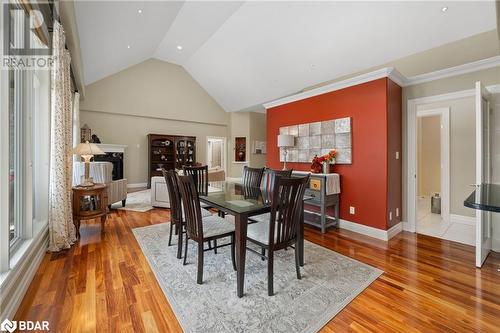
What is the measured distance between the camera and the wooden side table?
3.09 m

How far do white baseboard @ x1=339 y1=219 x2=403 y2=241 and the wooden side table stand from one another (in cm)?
379

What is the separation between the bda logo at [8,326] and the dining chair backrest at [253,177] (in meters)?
2.56

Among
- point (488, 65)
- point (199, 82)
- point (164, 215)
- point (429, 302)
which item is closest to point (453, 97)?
point (488, 65)

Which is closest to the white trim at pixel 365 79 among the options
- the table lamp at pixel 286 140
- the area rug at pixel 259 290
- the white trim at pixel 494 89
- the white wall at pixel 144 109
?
the table lamp at pixel 286 140

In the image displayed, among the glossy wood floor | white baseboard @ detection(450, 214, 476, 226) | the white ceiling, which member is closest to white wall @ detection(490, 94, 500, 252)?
the glossy wood floor

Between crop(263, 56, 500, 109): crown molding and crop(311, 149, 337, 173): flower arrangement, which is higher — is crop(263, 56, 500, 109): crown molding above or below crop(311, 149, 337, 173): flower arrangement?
above

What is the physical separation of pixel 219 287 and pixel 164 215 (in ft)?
9.21

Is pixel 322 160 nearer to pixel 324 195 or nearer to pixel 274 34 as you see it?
pixel 324 195

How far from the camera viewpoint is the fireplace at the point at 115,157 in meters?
6.82

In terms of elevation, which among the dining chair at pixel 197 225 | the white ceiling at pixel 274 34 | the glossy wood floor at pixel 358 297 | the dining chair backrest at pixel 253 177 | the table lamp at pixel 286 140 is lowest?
the glossy wood floor at pixel 358 297

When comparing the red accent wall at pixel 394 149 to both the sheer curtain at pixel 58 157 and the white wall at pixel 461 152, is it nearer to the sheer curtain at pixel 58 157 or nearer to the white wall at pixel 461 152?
the white wall at pixel 461 152

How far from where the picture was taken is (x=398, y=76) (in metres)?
3.45

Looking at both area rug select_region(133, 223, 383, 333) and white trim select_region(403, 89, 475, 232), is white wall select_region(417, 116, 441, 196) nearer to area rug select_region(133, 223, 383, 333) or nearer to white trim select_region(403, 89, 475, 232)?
white trim select_region(403, 89, 475, 232)

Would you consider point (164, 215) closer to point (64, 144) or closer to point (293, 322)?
point (64, 144)
